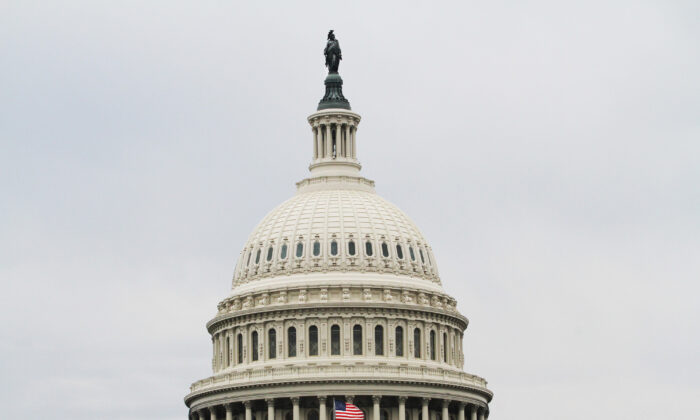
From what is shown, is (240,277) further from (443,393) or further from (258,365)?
(443,393)

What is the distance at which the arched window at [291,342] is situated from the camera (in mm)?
158875

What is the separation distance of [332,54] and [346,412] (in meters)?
41.2

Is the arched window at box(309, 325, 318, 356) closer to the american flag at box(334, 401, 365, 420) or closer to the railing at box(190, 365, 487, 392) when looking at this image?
the railing at box(190, 365, 487, 392)

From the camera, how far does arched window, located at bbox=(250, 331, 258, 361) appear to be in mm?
160812

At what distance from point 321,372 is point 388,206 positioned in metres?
20.2

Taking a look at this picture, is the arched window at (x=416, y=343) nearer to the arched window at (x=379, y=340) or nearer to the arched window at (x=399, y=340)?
the arched window at (x=399, y=340)

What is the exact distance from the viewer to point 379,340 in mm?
159750

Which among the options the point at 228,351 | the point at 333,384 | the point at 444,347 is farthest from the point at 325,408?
the point at 444,347

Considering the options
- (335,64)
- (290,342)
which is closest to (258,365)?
(290,342)

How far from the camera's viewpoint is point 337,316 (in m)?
159

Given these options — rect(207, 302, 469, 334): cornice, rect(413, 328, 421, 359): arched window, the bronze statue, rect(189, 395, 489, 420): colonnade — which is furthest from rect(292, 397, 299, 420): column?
the bronze statue

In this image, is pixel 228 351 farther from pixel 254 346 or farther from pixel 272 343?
pixel 272 343

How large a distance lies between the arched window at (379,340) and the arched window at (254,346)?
1009cm

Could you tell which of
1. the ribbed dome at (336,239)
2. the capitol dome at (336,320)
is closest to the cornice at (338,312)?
the capitol dome at (336,320)
